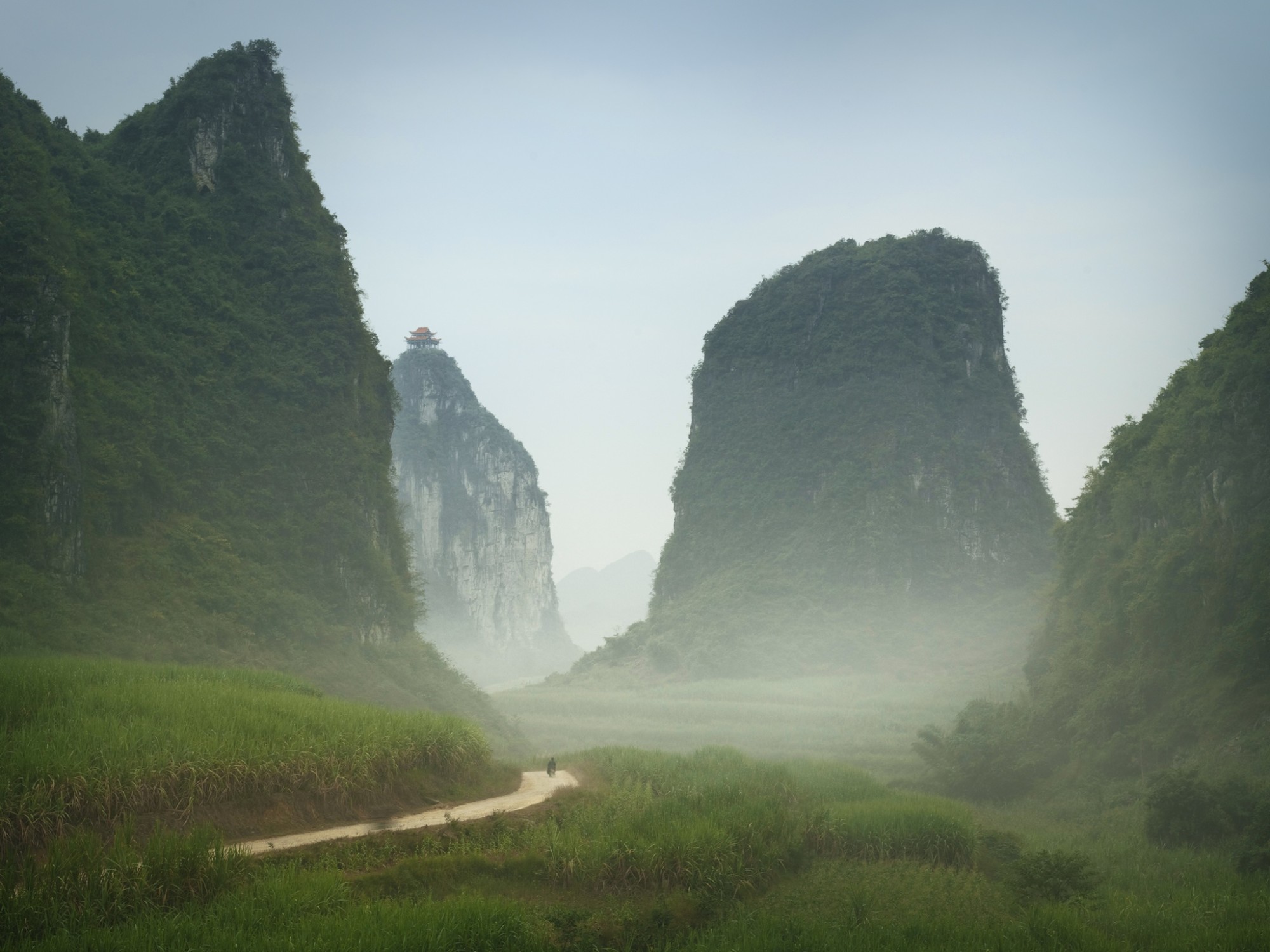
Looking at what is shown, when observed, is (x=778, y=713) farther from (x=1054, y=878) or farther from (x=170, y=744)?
(x=170, y=744)

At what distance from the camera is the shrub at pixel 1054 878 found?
1416cm


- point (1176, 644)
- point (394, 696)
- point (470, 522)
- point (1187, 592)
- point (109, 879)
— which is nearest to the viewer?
point (109, 879)

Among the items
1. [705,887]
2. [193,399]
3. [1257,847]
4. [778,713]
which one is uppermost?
[193,399]

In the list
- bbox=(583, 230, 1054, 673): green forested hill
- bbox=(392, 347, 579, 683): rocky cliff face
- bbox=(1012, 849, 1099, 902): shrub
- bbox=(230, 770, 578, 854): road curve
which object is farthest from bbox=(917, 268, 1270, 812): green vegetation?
bbox=(392, 347, 579, 683): rocky cliff face

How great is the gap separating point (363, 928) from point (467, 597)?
11567cm

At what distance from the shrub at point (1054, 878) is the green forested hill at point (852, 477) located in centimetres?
5050

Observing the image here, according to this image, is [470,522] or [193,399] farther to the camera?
[470,522]

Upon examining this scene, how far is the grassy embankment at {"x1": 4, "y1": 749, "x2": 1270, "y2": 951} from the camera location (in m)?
9.46

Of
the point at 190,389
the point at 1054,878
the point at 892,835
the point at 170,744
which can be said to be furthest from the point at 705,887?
the point at 190,389

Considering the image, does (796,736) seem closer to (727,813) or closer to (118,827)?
(727,813)

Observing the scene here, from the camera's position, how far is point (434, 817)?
14.4 meters

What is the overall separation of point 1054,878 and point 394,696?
2243 cm

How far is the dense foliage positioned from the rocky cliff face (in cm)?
7989

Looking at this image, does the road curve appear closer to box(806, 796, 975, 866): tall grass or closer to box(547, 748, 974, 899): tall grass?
box(547, 748, 974, 899): tall grass
